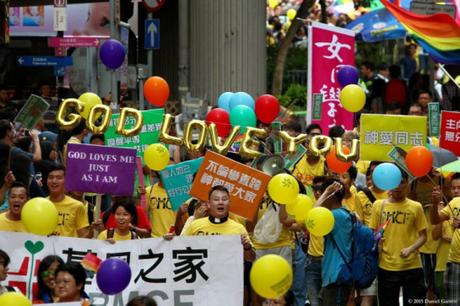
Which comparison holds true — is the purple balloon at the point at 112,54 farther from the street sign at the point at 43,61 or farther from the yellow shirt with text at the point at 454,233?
the street sign at the point at 43,61

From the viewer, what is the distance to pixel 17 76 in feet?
87.4

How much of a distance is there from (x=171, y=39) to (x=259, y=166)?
13.1 metres

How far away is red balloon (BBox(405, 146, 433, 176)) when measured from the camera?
42.1ft

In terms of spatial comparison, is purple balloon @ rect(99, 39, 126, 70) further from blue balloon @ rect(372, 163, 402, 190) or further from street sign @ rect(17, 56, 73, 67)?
street sign @ rect(17, 56, 73, 67)

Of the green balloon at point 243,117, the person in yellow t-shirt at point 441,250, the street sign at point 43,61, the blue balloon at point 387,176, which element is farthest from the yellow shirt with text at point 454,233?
the street sign at point 43,61

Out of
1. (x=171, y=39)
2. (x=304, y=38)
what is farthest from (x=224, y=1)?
(x=304, y=38)

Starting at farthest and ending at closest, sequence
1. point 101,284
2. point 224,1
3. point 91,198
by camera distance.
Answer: point 224,1
point 91,198
point 101,284

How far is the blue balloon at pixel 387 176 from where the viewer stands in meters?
12.9

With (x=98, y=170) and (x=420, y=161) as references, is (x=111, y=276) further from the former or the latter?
(x=420, y=161)

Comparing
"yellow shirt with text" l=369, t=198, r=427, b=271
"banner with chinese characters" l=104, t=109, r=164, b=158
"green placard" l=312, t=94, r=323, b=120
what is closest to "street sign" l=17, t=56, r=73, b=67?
"green placard" l=312, t=94, r=323, b=120

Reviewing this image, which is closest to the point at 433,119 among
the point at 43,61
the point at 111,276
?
the point at 111,276

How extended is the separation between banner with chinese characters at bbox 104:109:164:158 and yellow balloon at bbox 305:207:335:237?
243 cm

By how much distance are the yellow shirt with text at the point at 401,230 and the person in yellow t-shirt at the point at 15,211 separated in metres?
3.26

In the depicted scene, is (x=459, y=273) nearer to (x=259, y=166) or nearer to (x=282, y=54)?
(x=259, y=166)
